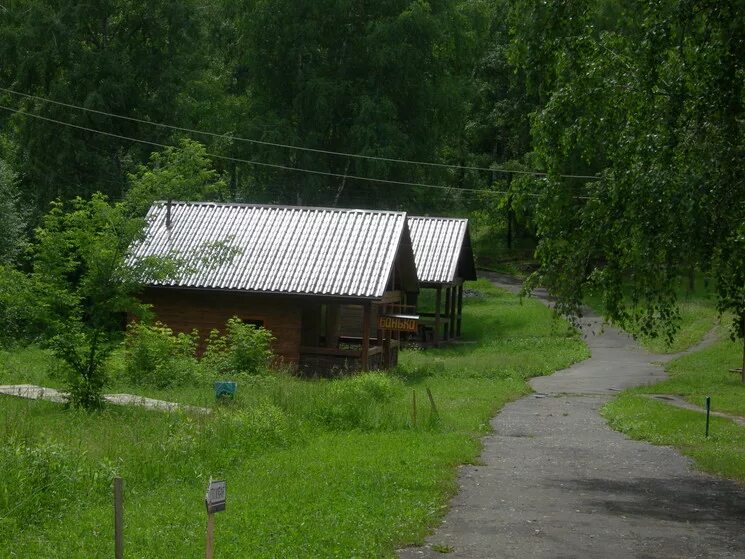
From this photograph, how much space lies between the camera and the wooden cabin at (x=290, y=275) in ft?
98.7

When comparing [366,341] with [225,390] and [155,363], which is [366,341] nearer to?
[155,363]

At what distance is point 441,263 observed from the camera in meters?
42.1

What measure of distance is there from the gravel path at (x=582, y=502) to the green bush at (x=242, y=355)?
7.18 metres

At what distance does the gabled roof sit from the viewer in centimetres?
4166

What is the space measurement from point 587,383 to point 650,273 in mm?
18474

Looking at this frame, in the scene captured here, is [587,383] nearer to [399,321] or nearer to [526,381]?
[526,381]

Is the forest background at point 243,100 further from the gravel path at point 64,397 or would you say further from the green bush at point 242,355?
the gravel path at point 64,397

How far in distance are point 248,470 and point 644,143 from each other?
259 inches

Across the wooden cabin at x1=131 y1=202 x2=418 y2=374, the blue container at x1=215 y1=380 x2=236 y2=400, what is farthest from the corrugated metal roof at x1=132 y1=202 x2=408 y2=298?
the blue container at x1=215 y1=380 x2=236 y2=400

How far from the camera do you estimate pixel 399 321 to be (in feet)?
98.1

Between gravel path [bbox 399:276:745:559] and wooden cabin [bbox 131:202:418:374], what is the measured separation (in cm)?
846

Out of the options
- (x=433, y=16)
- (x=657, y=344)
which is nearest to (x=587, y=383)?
(x=657, y=344)

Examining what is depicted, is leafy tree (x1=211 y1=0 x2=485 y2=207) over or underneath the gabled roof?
over

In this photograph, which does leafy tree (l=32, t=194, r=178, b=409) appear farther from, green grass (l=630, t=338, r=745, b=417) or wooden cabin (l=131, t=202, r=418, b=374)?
green grass (l=630, t=338, r=745, b=417)
